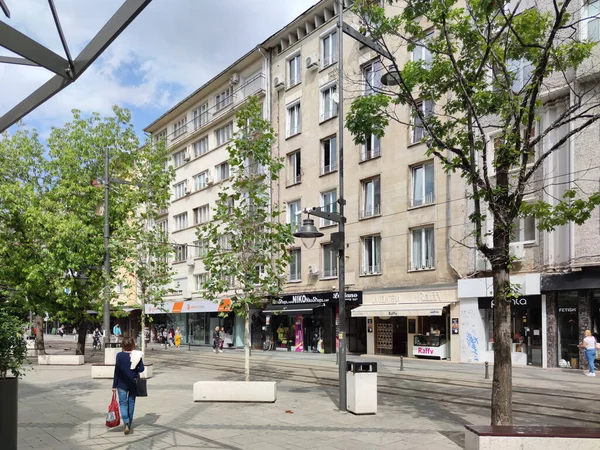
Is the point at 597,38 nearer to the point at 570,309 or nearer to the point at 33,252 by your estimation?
the point at 570,309

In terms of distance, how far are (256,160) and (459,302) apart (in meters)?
15.3

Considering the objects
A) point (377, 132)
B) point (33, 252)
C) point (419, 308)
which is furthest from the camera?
point (419, 308)

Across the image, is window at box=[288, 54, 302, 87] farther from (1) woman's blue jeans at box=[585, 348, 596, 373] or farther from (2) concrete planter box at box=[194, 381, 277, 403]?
(2) concrete planter box at box=[194, 381, 277, 403]

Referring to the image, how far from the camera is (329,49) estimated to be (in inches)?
1341

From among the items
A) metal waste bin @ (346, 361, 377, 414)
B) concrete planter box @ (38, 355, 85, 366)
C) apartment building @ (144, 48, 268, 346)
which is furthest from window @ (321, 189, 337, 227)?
metal waste bin @ (346, 361, 377, 414)

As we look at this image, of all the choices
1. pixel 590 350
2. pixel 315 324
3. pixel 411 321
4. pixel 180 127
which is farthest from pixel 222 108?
pixel 590 350

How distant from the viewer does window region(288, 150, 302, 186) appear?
36.0 meters

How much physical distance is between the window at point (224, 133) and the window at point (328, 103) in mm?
10082

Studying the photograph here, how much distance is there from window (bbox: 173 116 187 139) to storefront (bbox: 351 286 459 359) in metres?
26.0

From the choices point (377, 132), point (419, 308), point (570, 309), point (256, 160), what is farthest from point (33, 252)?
point (570, 309)

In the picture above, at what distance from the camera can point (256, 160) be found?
13.5 meters

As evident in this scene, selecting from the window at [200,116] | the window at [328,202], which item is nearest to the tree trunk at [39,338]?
the window at [328,202]

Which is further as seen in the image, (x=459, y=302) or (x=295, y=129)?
(x=295, y=129)

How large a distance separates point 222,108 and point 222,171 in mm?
4709
